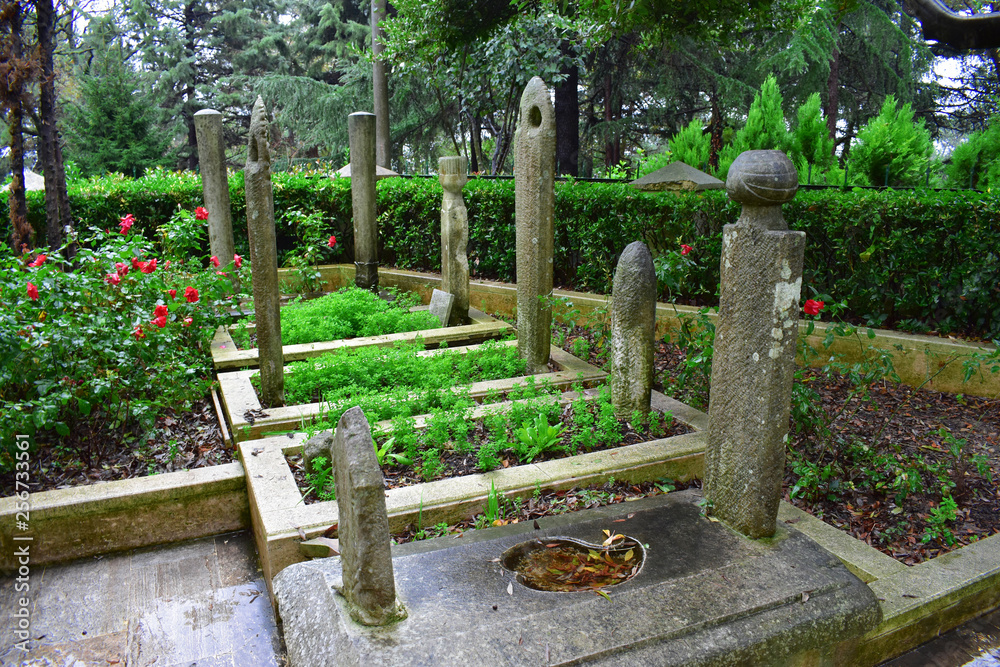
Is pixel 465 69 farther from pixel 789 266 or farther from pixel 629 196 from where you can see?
pixel 789 266

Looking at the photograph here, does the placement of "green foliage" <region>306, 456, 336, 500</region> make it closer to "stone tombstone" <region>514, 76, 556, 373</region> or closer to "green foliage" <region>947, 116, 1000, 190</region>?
"stone tombstone" <region>514, 76, 556, 373</region>

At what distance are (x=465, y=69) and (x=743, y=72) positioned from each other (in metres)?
7.85

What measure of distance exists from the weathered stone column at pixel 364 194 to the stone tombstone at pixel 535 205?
312 centimetres

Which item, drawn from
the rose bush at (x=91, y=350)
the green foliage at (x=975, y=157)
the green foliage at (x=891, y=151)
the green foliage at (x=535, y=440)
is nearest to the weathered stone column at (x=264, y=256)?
the rose bush at (x=91, y=350)

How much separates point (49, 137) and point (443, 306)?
3.73m

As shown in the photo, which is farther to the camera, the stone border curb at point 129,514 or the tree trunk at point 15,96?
the tree trunk at point 15,96

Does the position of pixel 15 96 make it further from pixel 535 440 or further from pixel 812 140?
pixel 812 140

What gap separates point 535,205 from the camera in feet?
15.8

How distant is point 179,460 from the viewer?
4137mm

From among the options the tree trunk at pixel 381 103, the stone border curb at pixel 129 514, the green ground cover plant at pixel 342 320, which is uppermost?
the tree trunk at pixel 381 103

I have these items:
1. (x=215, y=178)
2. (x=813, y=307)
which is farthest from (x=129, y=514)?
(x=215, y=178)

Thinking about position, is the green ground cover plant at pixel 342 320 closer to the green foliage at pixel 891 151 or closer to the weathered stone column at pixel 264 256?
the weathered stone column at pixel 264 256

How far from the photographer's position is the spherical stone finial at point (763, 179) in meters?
2.53

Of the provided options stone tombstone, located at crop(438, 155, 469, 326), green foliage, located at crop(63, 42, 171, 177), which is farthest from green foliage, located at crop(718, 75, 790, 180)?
green foliage, located at crop(63, 42, 171, 177)
